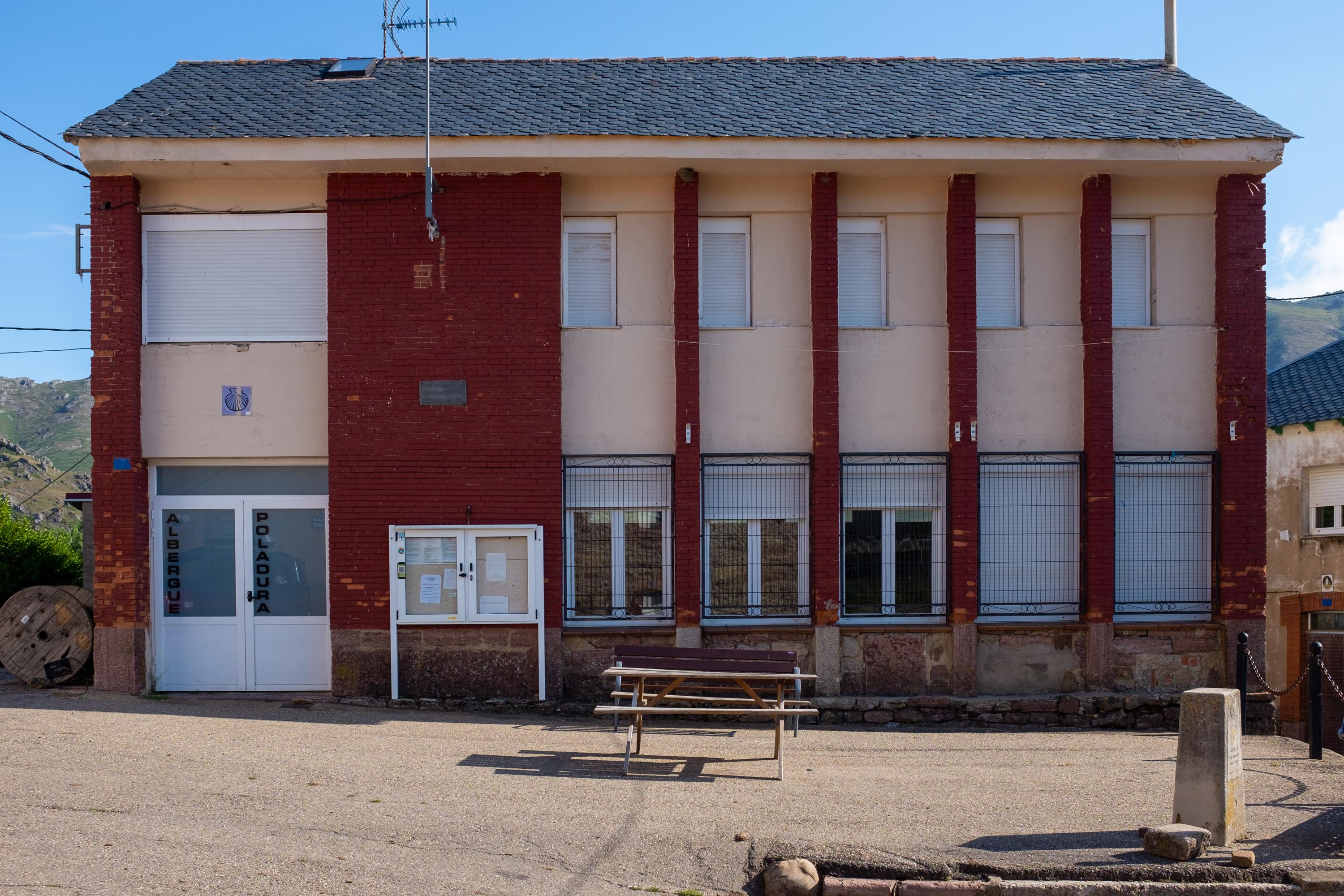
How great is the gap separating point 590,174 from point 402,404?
3.32 m

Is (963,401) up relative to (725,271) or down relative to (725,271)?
down

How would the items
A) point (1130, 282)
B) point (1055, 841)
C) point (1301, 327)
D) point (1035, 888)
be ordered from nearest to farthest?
point (1035, 888) → point (1055, 841) → point (1130, 282) → point (1301, 327)

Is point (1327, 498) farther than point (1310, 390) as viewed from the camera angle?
No

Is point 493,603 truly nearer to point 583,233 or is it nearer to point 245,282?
point 583,233

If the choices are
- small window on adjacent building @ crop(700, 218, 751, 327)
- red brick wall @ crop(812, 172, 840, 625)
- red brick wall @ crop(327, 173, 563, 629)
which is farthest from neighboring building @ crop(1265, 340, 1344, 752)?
red brick wall @ crop(327, 173, 563, 629)

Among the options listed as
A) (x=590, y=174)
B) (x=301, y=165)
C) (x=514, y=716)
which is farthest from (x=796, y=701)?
(x=301, y=165)

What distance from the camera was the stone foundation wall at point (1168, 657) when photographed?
1259 centimetres

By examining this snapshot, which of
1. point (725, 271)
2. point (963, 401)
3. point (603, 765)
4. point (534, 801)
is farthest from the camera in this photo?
point (725, 271)

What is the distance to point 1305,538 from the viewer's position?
2012 cm

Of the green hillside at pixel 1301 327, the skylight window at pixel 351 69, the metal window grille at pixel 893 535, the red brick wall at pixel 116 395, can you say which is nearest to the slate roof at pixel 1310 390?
the metal window grille at pixel 893 535

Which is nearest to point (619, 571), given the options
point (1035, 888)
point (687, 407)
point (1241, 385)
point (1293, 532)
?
point (687, 407)

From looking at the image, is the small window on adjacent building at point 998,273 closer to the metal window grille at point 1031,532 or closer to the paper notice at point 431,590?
the metal window grille at point 1031,532

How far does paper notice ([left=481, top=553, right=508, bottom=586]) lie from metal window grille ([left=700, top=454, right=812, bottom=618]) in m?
2.23

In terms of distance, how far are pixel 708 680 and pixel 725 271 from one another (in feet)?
15.2
